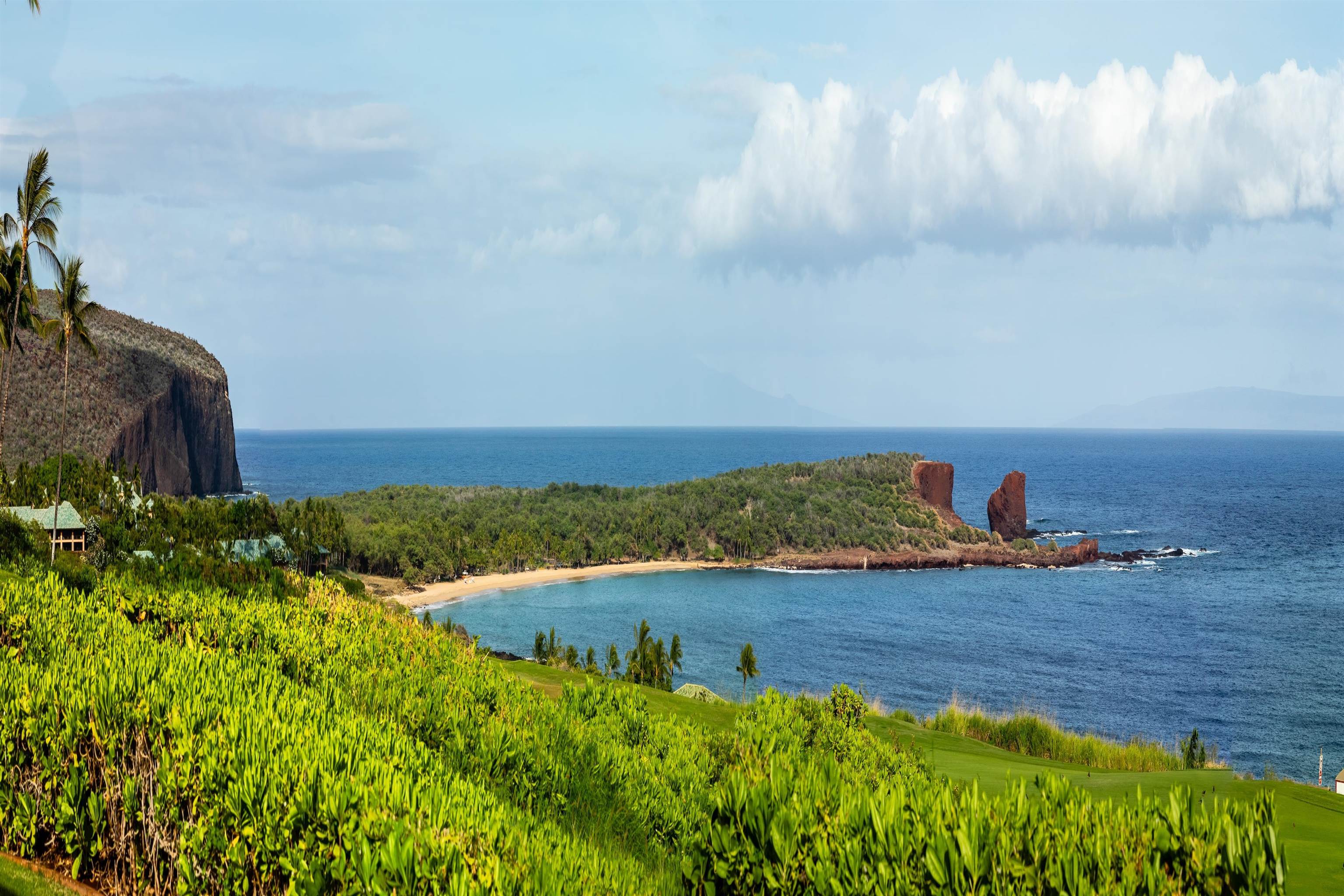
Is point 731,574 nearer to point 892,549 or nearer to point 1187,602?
point 892,549

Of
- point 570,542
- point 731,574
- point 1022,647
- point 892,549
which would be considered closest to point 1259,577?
point 892,549

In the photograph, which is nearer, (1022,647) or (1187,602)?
(1022,647)

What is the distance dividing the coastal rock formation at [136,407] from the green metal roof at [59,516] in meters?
34.6

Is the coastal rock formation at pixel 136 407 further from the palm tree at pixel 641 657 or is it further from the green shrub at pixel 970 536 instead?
the green shrub at pixel 970 536

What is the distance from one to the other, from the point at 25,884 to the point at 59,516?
4528 centimetres

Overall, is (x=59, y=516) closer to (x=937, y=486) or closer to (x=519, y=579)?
(x=519, y=579)

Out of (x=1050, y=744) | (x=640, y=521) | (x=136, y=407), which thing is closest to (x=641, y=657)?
(x=1050, y=744)

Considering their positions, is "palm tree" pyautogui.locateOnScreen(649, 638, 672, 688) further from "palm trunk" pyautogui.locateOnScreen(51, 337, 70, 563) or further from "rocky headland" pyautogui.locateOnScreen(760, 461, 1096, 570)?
"rocky headland" pyautogui.locateOnScreen(760, 461, 1096, 570)

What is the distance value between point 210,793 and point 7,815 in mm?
3575

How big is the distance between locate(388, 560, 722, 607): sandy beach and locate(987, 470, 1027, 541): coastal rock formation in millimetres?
35030

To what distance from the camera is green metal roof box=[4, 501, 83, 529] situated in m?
44.1

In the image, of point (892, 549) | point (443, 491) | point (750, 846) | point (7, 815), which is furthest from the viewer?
point (443, 491)

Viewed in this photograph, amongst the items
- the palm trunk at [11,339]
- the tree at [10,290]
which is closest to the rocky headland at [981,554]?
the palm trunk at [11,339]

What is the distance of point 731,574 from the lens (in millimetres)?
82375
